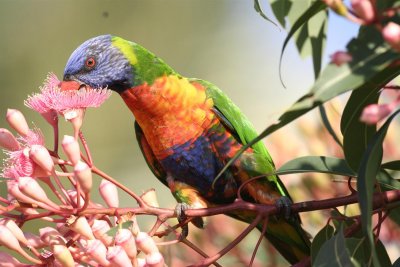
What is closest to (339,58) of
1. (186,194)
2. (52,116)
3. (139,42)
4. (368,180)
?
(368,180)

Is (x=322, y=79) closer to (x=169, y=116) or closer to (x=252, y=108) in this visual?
(x=169, y=116)

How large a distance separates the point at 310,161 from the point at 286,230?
54cm

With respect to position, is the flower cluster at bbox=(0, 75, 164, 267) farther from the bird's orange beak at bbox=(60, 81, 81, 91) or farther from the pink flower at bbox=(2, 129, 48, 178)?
the bird's orange beak at bbox=(60, 81, 81, 91)

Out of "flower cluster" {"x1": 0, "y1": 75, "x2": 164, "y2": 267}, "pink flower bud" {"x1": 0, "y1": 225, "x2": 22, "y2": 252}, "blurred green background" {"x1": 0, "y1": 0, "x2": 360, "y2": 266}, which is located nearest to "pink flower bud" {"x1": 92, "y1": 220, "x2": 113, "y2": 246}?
"flower cluster" {"x1": 0, "y1": 75, "x2": 164, "y2": 267}

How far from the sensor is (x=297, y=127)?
1.58 meters

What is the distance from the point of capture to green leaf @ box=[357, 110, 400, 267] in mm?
691

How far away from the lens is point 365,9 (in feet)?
1.93

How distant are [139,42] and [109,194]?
5086 millimetres

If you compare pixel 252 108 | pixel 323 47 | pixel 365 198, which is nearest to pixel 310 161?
pixel 323 47

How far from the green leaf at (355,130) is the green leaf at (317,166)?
0.19 feet

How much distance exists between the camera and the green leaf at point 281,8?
0.86m

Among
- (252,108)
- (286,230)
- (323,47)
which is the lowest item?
(252,108)

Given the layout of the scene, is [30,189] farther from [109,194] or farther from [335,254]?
[335,254]

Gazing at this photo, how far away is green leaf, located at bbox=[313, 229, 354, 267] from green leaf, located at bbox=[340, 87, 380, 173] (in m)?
0.15
